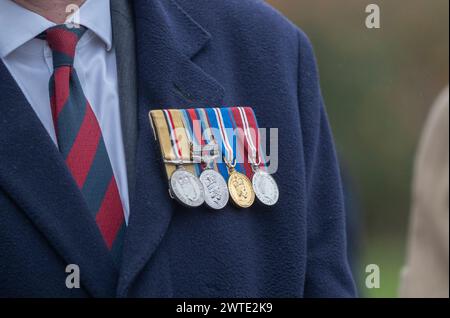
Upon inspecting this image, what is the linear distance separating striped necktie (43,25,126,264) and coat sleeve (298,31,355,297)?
0.41 meters

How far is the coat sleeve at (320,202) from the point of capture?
178 centimetres

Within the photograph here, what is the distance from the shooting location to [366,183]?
3.02 metres

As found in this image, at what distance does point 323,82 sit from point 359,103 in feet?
0.52

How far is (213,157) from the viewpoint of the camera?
5.64ft

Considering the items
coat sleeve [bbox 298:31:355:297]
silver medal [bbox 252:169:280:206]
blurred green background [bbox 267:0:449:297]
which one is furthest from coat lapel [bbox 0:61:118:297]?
blurred green background [bbox 267:0:449:297]

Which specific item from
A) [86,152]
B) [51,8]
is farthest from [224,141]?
[51,8]

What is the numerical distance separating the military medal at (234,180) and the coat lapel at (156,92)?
6 centimetres

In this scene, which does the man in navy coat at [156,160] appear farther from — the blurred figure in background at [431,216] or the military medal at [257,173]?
the blurred figure in background at [431,216]

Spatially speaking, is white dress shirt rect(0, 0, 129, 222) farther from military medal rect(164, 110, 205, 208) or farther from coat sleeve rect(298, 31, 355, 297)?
coat sleeve rect(298, 31, 355, 297)

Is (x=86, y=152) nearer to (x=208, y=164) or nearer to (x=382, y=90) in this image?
(x=208, y=164)

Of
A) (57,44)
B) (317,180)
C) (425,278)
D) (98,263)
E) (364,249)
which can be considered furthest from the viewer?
(364,249)

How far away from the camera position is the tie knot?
64.2 inches

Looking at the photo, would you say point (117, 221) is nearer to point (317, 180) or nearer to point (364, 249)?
point (317, 180)
